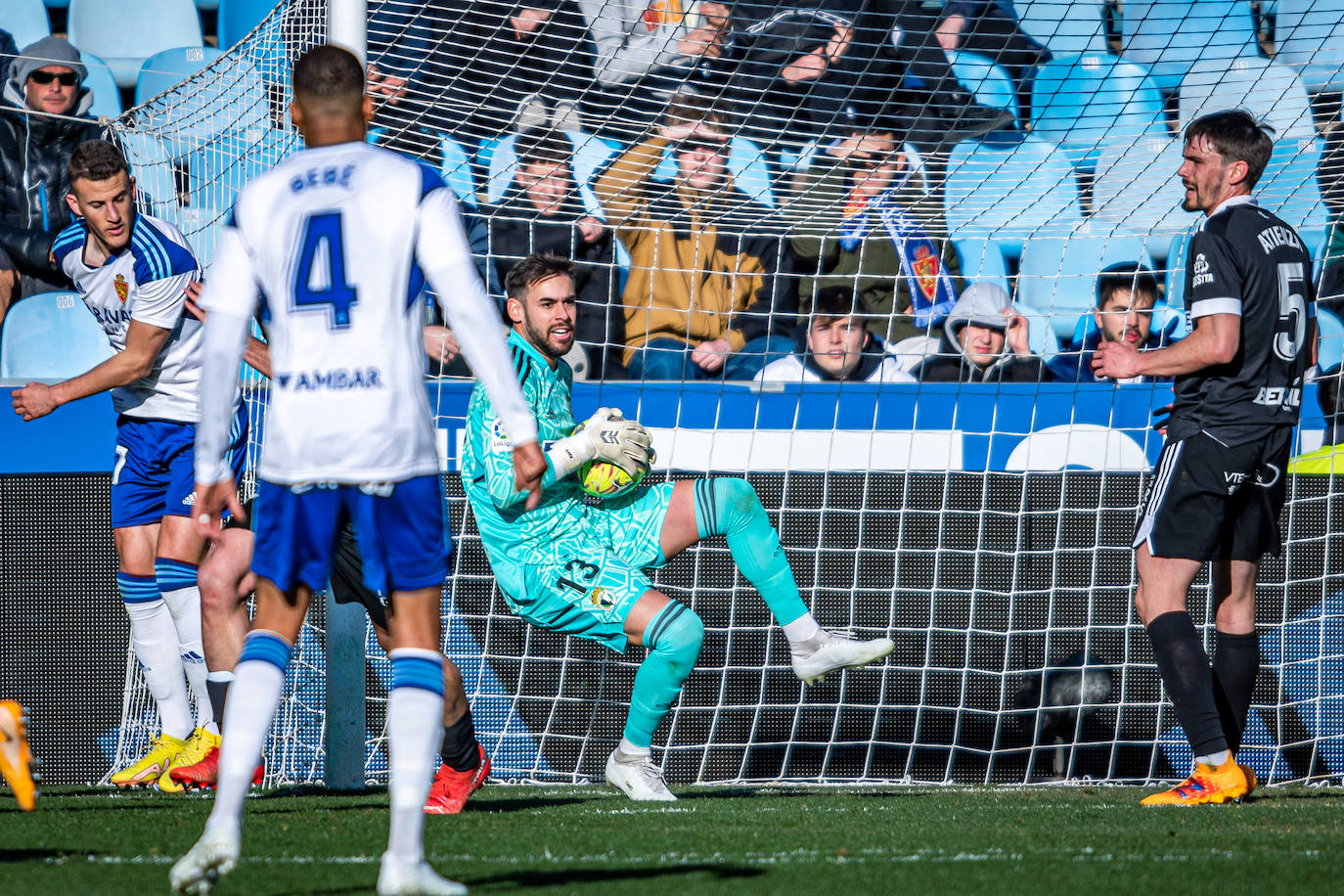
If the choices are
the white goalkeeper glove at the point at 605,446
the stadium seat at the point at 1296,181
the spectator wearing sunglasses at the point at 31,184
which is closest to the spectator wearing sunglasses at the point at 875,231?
the stadium seat at the point at 1296,181

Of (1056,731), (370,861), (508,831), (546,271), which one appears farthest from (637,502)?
(1056,731)

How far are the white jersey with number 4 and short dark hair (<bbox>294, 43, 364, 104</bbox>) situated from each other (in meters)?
0.16

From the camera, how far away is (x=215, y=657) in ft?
15.3

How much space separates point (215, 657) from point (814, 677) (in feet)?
6.38

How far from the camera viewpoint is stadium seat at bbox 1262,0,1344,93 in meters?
5.51

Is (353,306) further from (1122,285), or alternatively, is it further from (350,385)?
(1122,285)

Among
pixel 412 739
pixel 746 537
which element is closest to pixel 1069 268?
pixel 746 537

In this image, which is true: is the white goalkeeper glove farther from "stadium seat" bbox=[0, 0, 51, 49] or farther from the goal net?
"stadium seat" bbox=[0, 0, 51, 49]

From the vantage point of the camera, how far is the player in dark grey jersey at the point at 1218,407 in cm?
414

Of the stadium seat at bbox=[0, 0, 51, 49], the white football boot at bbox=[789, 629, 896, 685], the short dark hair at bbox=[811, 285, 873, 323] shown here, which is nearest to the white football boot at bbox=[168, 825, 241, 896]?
the white football boot at bbox=[789, 629, 896, 685]

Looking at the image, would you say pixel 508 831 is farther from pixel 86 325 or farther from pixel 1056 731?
pixel 86 325

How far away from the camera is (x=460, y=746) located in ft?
13.7

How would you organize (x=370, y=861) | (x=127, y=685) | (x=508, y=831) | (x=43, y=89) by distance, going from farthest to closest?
(x=43, y=89) → (x=127, y=685) → (x=508, y=831) → (x=370, y=861)

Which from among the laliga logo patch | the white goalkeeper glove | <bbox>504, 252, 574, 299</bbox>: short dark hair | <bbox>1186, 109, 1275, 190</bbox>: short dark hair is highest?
<bbox>1186, 109, 1275, 190</bbox>: short dark hair
